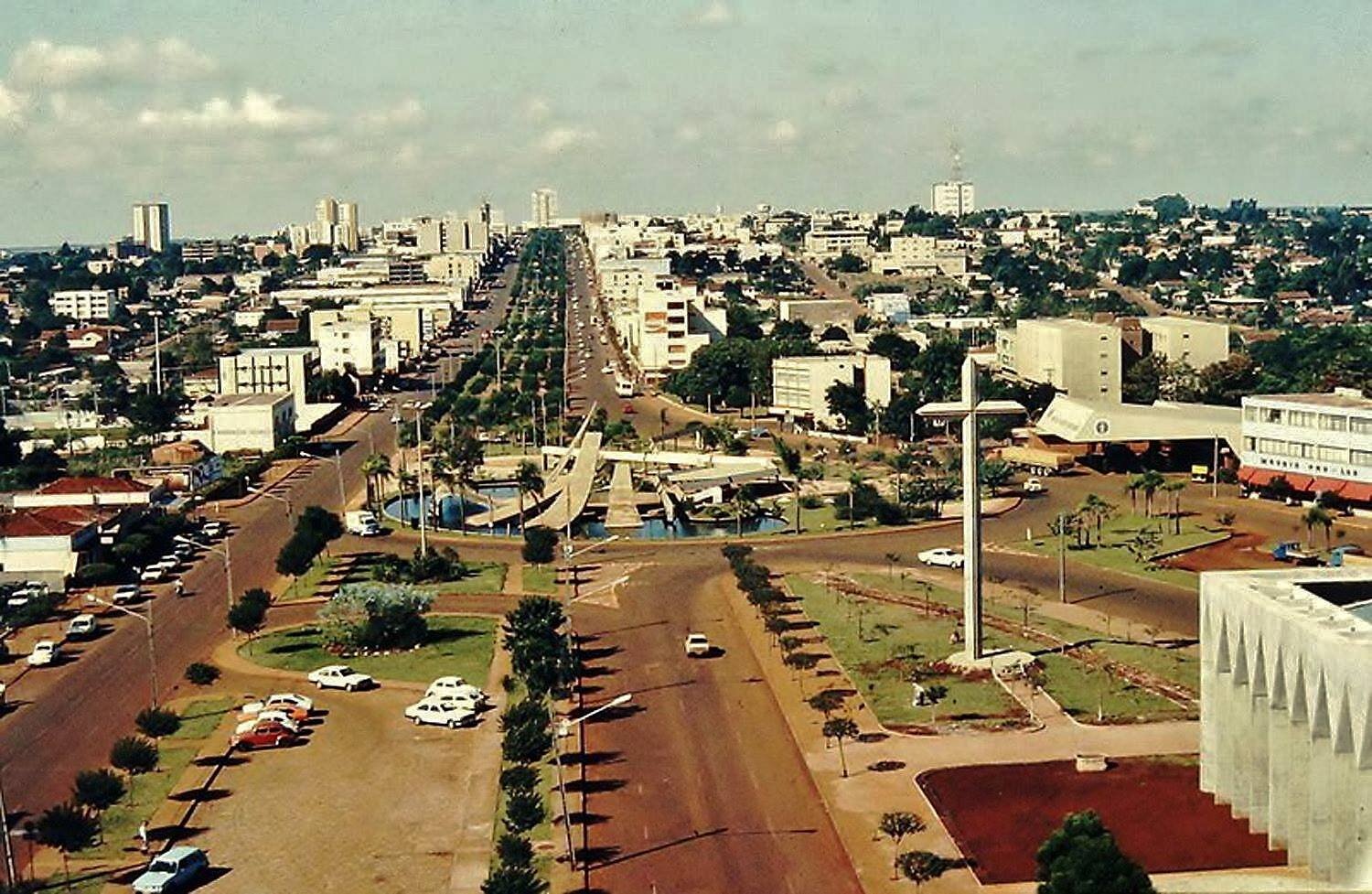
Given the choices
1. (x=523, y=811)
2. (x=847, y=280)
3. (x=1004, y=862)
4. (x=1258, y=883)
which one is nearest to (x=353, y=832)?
(x=523, y=811)

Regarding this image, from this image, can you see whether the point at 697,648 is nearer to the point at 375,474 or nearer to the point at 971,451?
the point at 971,451

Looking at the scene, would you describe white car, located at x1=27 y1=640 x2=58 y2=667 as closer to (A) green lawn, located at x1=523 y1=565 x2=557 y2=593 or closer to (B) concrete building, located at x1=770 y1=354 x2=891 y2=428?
(A) green lawn, located at x1=523 y1=565 x2=557 y2=593

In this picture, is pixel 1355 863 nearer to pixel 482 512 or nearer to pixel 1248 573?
pixel 1248 573

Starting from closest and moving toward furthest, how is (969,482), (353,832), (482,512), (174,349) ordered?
1. (353,832)
2. (969,482)
3. (482,512)
4. (174,349)

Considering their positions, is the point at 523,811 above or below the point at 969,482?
below

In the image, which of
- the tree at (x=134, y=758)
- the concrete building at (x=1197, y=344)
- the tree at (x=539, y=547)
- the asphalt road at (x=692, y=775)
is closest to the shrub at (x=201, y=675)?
the tree at (x=134, y=758)

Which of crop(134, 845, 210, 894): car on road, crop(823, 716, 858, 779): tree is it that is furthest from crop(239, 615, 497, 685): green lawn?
crop(134, 845, 210, 894): car on road

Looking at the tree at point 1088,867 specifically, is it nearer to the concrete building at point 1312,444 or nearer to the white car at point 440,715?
the white car at point 440,715
